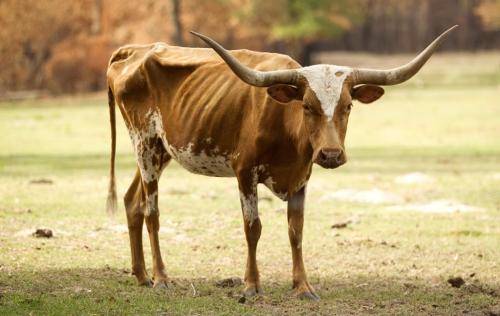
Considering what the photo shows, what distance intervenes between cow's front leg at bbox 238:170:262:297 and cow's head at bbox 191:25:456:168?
2.66 ft

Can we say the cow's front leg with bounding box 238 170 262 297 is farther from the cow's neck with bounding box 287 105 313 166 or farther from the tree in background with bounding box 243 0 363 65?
the tree in background with bounding box 243 0 363 65

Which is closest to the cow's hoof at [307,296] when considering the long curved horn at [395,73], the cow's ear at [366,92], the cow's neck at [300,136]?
the cow's neck at [300,136]

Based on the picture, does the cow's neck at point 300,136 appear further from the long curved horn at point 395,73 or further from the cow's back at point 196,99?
the long curved horn at point 395,73

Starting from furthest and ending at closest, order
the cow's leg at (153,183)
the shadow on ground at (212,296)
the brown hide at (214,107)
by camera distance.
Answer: the cow's leg at (153,183), the brown hide at (214,107), the shadow on ground at (212,296)

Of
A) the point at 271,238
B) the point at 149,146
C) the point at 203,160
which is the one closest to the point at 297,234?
the point at 203,160

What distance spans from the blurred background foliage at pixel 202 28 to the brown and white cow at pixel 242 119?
41.3m

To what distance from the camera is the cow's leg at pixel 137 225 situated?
9.72 m

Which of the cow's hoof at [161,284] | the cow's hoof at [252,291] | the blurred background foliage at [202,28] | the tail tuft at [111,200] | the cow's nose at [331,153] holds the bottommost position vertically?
the blurred background foliage at [202,28]

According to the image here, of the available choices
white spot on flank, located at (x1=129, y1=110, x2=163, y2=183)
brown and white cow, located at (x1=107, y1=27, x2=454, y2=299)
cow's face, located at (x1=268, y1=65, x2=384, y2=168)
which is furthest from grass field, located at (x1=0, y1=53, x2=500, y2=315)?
cow's face, located at (x1=268, y1=65, x2=384, y2=168)

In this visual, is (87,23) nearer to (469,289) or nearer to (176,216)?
(176,216)

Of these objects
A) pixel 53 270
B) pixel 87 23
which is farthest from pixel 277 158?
pixel 87 23

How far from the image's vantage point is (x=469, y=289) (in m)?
9.52

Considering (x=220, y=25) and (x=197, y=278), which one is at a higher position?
(x=197, y=278)

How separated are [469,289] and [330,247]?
2.59 metres
